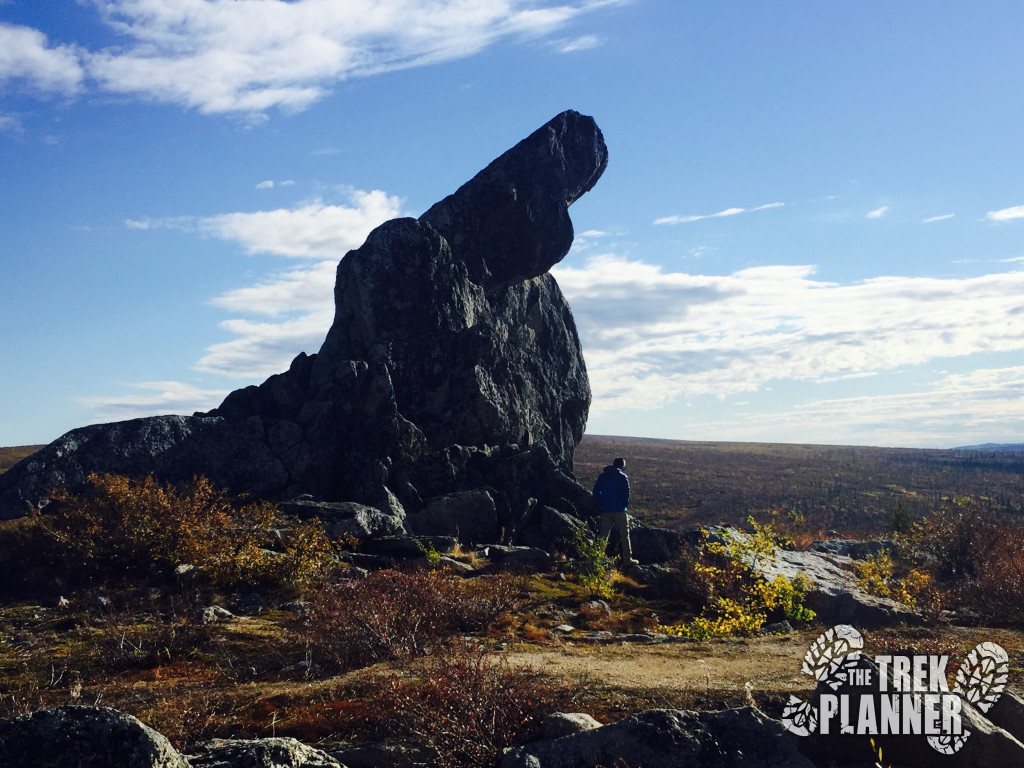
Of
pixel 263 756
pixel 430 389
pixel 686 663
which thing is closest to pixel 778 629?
pixel 686 663

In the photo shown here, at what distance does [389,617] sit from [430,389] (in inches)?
712

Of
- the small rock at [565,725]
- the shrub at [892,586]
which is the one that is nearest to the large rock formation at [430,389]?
the shrub at [892,586]

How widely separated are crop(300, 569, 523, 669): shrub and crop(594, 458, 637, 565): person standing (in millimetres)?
9628

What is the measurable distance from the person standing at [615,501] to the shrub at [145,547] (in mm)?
9062

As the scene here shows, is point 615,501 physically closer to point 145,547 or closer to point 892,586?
point 892,586

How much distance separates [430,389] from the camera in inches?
1158

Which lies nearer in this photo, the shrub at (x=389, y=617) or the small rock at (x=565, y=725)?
the small rock at (x=565, y=725)

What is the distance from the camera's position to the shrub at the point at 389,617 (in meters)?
11.3

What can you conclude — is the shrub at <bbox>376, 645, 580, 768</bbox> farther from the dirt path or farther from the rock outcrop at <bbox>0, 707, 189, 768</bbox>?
the rock outcrop at <bbox>0, 707, 189, 768</bbox>

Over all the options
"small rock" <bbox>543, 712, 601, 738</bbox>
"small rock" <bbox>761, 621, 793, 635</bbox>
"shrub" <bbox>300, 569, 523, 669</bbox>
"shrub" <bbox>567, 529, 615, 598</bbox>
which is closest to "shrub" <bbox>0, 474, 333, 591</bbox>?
"shrub" <bbox>300, 569, 523, 669</bbox>

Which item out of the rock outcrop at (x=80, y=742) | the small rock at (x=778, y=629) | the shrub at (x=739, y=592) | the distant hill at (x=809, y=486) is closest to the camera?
the rock outcrop at (x=80, y=742)

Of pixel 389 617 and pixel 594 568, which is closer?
pixel 389 617

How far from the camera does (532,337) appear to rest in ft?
117

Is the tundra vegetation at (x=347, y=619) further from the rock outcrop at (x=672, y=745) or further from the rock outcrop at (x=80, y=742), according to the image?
the rock outcrop at (x=80, y=742)
